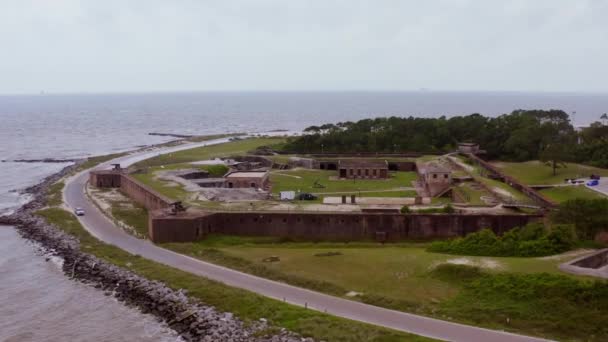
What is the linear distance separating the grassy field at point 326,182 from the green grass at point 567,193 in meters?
15.2

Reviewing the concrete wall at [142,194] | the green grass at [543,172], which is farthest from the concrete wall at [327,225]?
the green grass at [543,172]

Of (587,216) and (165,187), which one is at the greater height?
(587,216)

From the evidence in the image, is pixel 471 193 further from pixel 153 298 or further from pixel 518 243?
pixel 153 298

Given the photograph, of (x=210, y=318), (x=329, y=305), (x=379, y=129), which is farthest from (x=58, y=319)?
(x=379, y=129)

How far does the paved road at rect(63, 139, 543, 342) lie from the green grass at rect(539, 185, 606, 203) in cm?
3042

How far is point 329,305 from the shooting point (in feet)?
100

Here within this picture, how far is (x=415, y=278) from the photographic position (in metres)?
33.4

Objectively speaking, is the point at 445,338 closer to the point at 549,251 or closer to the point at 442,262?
the point at 442,262

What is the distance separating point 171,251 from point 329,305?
16.4 metres

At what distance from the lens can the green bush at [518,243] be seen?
1456 inches

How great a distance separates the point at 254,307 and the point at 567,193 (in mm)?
38297

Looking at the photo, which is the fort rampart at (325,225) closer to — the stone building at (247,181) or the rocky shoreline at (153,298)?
the rocky shoreline at (153,298)

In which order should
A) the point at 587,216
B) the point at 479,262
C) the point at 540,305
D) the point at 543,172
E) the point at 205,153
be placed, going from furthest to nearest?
the point at 205,153
the point at 543,172
the point at 587,216
the point at 479,262
the point at 540,305

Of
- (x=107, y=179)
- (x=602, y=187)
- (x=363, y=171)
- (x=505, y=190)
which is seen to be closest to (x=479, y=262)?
(x=505, y=190)
